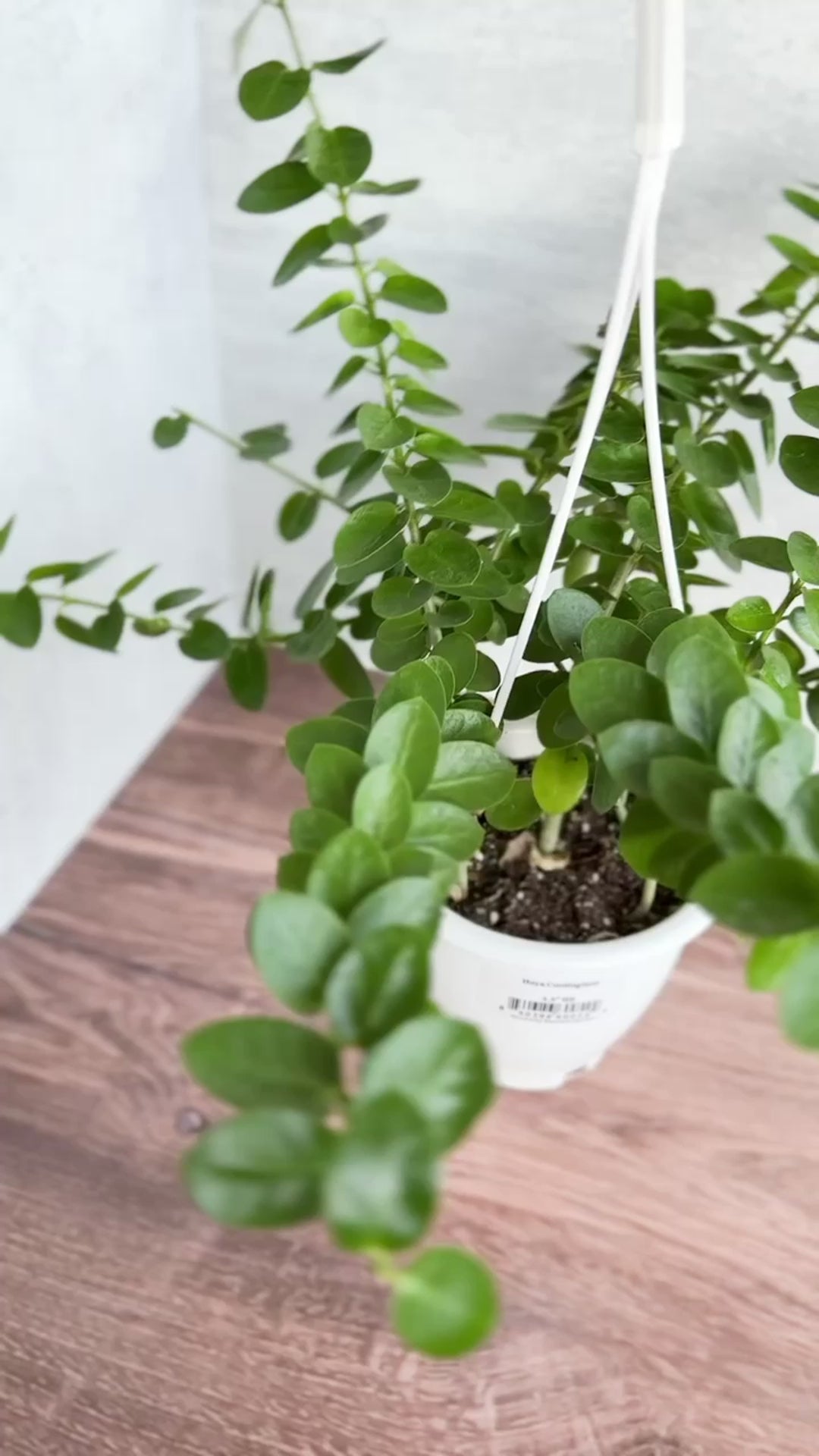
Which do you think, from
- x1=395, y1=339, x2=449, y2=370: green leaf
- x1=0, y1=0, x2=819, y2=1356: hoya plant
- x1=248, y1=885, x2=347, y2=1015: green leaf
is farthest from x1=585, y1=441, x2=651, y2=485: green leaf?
x1=248, y1=885, x2=347, y2=1015: green leaf

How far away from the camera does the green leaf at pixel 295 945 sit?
0.30m

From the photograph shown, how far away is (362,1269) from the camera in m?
Result: 0.69

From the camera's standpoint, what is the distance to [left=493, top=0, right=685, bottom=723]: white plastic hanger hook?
1.38 ft

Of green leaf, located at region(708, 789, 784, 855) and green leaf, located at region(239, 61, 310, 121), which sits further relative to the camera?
green leaf, located at region(239, 61, 310, 121)

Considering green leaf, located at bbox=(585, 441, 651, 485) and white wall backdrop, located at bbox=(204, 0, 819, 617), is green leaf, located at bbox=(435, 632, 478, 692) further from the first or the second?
white wall backdrop, located at bbox=(204, 0, 819, 617)

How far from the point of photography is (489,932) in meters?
0.62

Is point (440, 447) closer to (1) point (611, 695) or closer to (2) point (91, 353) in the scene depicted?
(1) point (611, 695)

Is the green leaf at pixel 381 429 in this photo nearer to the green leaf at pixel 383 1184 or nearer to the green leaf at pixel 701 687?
the green leaf at pixel 701 687

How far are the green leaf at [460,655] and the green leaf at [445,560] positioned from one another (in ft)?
0.08

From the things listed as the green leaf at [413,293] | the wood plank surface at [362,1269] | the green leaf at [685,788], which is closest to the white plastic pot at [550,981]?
the wood plank surface at [362,1269]

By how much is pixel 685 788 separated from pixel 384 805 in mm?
98

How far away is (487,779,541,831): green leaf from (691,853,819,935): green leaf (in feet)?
0.74

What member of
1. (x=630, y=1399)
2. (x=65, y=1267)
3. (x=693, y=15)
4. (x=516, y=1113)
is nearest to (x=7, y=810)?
(x=65, y=1267)

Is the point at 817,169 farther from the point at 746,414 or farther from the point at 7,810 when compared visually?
the point at 7,810
